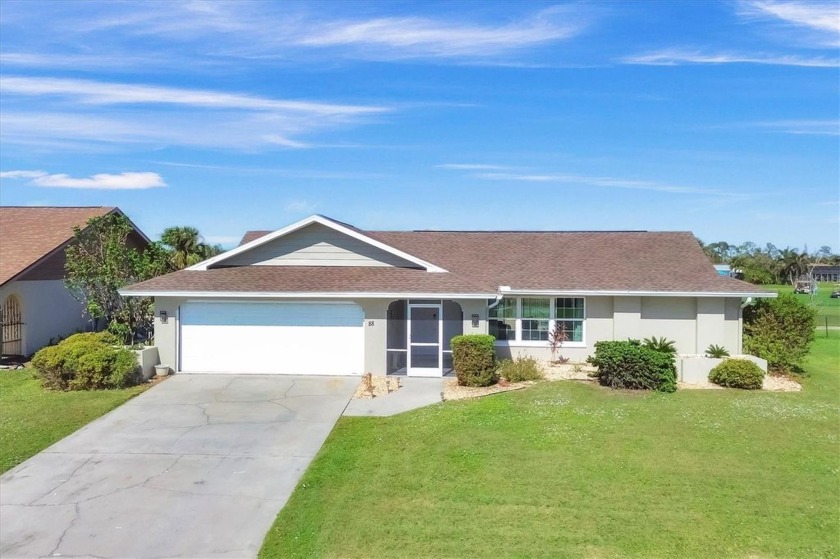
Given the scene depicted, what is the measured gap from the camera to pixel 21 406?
49.7 feet

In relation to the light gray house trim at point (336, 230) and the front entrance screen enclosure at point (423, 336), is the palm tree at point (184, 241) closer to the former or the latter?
the light gray house trim at point (336, 230)

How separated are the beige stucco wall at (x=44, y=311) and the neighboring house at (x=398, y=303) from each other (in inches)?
244

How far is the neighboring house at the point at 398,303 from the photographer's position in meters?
18.6

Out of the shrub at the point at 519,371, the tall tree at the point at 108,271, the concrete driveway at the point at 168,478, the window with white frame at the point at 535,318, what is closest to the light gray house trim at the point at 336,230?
the tall tree at the point at 108,271

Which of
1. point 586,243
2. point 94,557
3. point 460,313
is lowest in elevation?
point 94,557

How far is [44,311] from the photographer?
75.8 ft

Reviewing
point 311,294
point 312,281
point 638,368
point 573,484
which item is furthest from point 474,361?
point 573,484

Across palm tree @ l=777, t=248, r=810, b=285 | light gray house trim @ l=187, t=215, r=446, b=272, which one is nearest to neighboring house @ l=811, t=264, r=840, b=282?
palm tree @ l=777, t=248, r=810, b=285

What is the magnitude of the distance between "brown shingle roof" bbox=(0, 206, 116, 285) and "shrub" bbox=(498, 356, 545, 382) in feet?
53.2

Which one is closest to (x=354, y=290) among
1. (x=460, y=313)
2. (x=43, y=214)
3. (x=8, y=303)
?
(x=460, y=313)

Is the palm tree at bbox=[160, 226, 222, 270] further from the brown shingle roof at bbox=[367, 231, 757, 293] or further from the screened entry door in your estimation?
the screened entry door

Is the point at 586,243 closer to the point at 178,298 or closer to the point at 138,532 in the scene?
the point at 178,298

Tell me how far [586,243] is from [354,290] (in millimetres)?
10885

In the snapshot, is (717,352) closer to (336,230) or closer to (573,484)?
(573,484)
